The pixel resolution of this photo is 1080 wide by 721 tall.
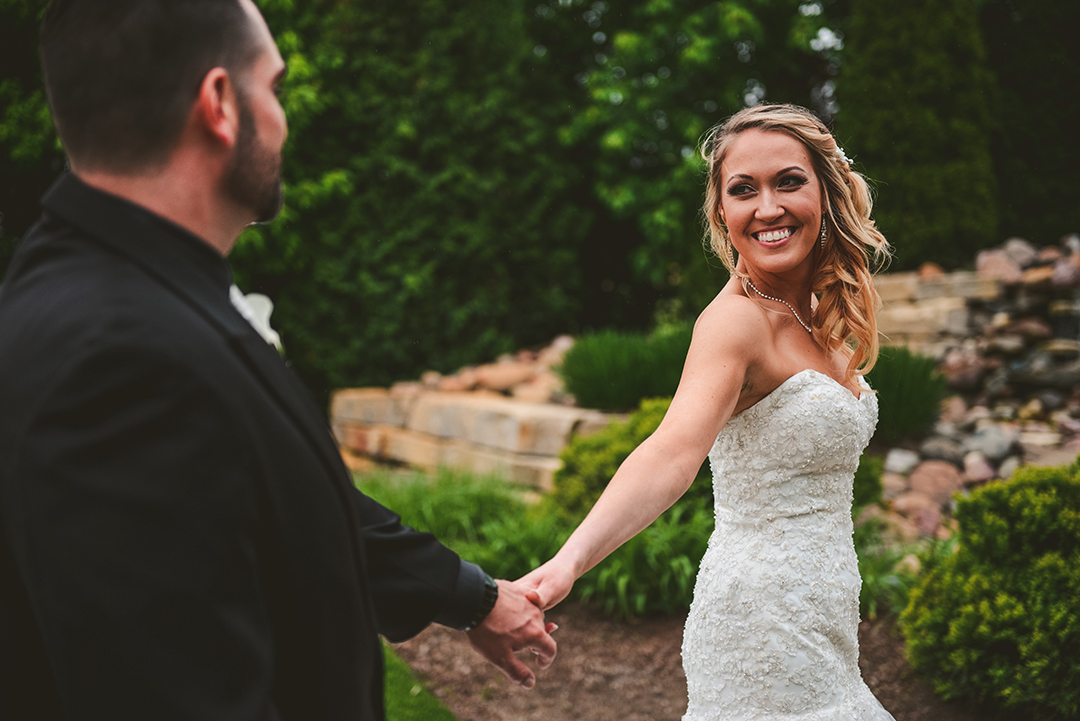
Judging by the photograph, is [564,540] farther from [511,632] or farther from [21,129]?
[21,129]

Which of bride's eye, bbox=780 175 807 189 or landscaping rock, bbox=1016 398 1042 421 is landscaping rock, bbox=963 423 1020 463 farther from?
bride's eye, bbox=780 175 807 189

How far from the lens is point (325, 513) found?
106cm

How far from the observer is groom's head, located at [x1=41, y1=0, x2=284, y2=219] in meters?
1.03

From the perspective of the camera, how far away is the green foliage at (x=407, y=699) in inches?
145

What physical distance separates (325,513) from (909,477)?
558cm

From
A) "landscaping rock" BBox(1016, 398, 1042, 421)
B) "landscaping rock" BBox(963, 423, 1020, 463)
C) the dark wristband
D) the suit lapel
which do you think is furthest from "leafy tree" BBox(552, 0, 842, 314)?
the suit lapel

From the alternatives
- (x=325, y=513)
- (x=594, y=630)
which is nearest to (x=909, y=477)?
(x=594, y=630)

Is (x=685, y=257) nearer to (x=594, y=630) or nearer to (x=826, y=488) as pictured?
(x=594, y=630)

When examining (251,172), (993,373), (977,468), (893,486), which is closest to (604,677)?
(893,486)

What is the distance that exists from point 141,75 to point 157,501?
1.77 ft

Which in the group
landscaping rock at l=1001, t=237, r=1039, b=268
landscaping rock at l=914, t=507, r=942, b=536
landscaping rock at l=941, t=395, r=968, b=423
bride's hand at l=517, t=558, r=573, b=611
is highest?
landscaping rock at l=1001, t=237, r=1039, b=268

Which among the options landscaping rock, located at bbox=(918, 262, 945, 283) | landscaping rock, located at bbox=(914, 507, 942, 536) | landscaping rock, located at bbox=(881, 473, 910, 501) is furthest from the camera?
landscaping rock, located at bbox=(918, 262, 945, 283)

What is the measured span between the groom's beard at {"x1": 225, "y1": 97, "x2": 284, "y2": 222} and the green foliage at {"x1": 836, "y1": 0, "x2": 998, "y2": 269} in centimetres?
799

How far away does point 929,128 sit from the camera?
27.1 feet
